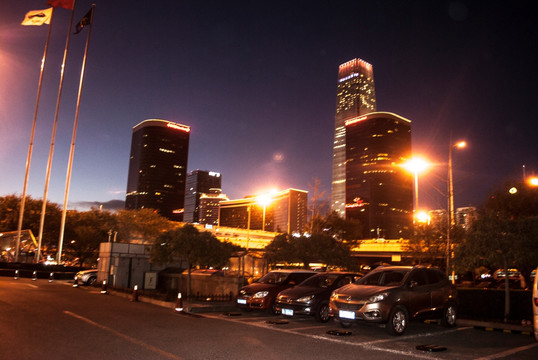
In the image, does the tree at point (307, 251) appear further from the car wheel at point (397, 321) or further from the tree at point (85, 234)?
the tree at point (85, 234)

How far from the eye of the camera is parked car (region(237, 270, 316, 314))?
13797 mm

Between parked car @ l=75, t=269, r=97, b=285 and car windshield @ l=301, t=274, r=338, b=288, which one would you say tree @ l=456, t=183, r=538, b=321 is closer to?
car windshield @ l=301, t=274, r=338, b=288

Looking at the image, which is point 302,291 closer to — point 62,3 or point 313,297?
point 313,297

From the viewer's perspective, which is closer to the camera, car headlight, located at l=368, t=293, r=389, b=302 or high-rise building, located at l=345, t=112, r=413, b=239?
car headlight, located at l=368, t=293, r=389, b=302

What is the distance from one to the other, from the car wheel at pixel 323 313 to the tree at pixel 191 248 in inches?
284

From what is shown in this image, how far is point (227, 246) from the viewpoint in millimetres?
19078

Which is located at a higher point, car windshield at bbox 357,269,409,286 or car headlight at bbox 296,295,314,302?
car windshield at bbox 357,269,409,286

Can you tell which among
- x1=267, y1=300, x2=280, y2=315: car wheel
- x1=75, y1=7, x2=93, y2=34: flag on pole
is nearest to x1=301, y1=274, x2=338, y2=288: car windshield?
x1=267, y1=300, x2=280, y2=315: car wheel

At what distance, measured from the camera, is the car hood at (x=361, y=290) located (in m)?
10.2

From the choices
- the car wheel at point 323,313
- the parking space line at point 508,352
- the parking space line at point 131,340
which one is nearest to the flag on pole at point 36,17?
the parking space line at point 131,340

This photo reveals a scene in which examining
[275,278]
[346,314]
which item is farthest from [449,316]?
[275,278]

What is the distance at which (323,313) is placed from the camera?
484 inches

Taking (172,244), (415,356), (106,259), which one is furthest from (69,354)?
(106,259)

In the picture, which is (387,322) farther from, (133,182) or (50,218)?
(133,182)
